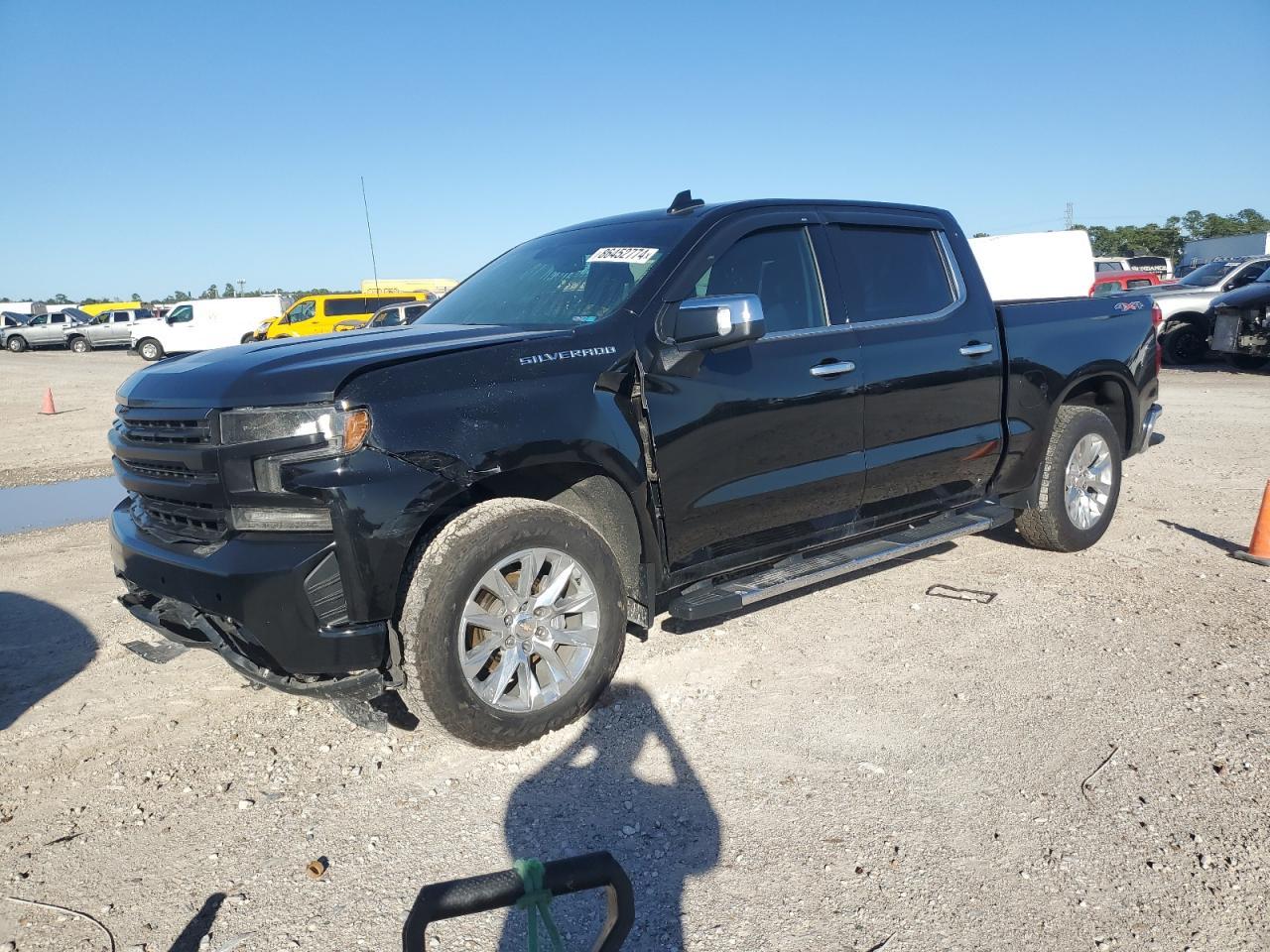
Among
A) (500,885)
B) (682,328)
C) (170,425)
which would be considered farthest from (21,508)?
(500,885)

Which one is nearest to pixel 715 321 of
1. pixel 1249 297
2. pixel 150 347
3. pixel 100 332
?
pixel 1249 297

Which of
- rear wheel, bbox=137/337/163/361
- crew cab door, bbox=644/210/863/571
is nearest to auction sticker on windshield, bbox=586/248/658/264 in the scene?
crew cab door, bbox=644/210/863/571

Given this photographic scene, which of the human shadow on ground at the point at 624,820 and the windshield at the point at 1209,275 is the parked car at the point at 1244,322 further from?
the human shadow on ground at the point at 624,820

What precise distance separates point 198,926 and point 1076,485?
508 cm

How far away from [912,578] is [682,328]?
8.07 ft

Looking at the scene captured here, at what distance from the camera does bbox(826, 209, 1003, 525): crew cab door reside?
14.9ft

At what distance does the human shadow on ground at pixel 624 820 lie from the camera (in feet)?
8.20

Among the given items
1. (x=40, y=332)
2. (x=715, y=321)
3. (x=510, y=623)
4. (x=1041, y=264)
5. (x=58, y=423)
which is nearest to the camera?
(x=510, y=623)

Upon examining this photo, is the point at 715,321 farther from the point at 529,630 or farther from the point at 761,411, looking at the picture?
the point at 529,630

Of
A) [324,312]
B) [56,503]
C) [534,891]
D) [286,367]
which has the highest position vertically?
[324,312]

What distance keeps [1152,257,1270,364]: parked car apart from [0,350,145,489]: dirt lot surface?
17.0 metres

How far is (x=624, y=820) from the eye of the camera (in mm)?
2961

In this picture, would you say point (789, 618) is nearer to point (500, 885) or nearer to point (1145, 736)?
point (1145, 736)

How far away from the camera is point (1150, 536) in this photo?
613cm
